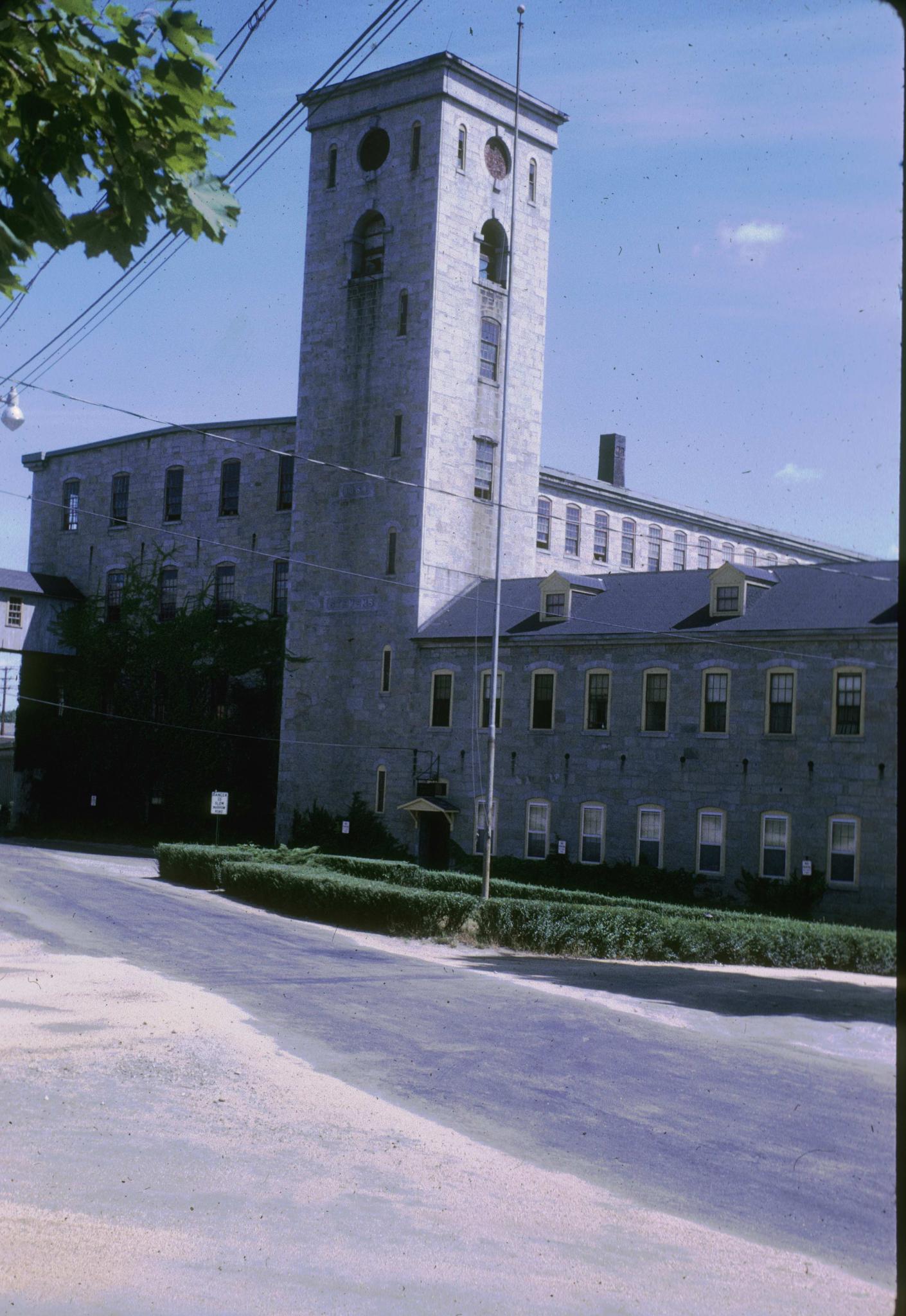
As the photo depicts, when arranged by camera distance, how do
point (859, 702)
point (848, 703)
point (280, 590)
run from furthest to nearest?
point (280, 590) → point (848, 703) → point (859, 702)

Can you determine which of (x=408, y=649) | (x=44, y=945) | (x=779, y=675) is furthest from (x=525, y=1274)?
(x=408, y=649)

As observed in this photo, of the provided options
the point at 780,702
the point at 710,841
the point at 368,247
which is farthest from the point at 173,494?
the point at 780,702

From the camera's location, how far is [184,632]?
57.6m

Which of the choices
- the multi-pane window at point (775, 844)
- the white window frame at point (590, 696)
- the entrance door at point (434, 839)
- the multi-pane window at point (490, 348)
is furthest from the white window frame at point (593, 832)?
the multi-pane window at point (490, 348)

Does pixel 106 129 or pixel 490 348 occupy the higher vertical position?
pixel 490 348

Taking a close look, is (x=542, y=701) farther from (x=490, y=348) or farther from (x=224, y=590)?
(x=224, y=590)

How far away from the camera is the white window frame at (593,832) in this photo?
1604 inches

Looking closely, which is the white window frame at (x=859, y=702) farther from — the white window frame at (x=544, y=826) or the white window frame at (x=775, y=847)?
the white window frame at (x=544, y=826)

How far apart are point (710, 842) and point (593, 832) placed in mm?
4288

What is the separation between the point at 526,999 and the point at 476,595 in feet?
94.7

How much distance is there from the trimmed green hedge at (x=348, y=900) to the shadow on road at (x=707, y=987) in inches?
98.7

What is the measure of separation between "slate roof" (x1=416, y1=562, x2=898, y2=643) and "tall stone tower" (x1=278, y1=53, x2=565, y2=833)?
214cm

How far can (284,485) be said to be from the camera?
5597 centimetres

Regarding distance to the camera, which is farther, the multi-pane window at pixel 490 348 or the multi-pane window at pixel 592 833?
the multi-pane window at pixel 490 348
